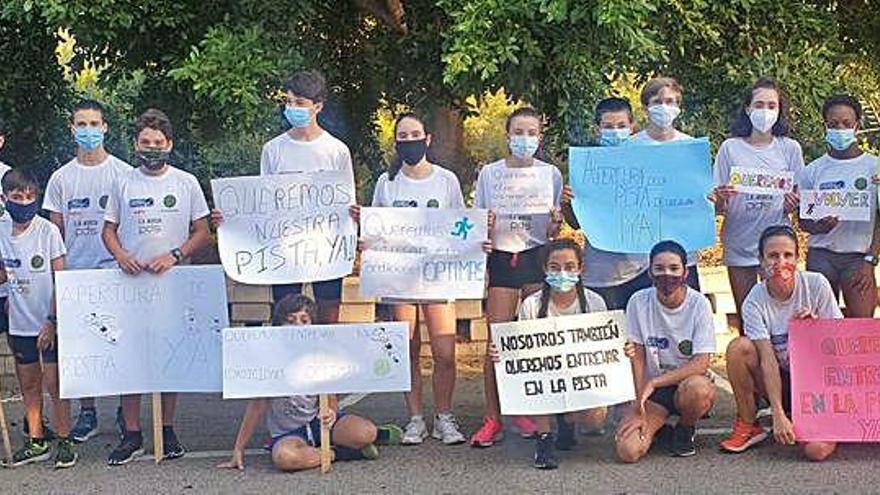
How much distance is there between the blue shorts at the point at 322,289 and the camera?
6.89m

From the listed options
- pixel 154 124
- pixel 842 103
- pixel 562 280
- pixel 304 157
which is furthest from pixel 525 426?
pixel 154 124

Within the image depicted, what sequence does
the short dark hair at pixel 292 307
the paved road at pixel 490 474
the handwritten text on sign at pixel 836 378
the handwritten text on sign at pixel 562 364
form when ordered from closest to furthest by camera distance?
the paved road at pixel 490 474
the handwritten text on sign at pixel 836 378
the handwritten text on sign at pixel 562 364
the short dark hair at pixel 292 307

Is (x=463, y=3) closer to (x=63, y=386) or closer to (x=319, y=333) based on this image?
(x=319, y=333)

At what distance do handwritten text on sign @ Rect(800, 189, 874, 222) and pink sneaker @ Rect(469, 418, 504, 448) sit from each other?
1934 millimetres

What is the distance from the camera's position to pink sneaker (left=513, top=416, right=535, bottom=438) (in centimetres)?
654

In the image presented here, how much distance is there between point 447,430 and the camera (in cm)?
684

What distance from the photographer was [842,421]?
6.26 m

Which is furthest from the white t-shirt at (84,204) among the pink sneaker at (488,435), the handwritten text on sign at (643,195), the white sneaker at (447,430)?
the handwritten text on sign at (643,195)

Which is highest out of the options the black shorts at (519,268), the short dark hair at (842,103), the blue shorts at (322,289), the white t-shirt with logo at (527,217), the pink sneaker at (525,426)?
the short dark hair at (842,103)

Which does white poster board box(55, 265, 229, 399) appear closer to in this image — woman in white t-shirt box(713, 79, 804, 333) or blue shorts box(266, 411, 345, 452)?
blue shorts box(266, 411, 345, 452)

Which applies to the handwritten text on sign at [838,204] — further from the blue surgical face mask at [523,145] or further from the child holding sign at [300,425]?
the child holding sign at [300,425]

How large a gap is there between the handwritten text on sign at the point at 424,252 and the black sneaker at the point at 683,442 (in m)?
1.24

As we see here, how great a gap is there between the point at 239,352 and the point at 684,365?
2198mm

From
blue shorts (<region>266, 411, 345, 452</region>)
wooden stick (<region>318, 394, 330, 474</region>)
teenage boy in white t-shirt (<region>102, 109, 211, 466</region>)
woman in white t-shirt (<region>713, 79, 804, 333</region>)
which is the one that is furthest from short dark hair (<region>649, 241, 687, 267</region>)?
teenage boy in white t-shirt (<region>102, 109, 211, 466</region>)
